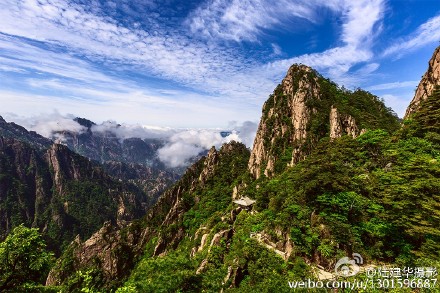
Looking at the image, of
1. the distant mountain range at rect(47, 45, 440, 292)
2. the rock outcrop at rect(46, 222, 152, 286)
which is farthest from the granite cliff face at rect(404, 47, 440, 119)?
the rock outcrop at rect(46, 222, 152, 286)

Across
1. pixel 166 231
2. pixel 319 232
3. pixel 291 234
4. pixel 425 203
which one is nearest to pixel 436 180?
pixel 425 203

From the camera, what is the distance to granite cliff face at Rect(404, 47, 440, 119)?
65.8m

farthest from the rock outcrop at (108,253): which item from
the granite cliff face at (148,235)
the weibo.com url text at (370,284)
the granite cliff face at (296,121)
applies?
the weibo.com url text at (370,284)

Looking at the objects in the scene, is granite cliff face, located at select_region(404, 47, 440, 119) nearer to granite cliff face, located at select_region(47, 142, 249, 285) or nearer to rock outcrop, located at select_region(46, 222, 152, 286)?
granite cliff face, located at select_region(47, 142, 249, 285)

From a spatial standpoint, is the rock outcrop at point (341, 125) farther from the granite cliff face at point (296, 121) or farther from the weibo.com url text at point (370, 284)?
the weibo.com url text at point (370, 284)

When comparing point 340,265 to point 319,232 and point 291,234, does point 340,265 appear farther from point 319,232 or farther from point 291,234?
point 291,234

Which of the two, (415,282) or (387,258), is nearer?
(415,282)

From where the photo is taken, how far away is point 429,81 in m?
67.8

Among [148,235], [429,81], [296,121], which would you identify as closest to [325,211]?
[429,81]

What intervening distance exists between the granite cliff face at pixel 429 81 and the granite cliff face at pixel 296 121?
14.9 metres

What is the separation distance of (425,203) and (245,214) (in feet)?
116

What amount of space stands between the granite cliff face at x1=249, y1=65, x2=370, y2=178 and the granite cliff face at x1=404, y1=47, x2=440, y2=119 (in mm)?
14946

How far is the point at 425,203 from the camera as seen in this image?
26.4m

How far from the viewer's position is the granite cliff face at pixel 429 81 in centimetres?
6575
